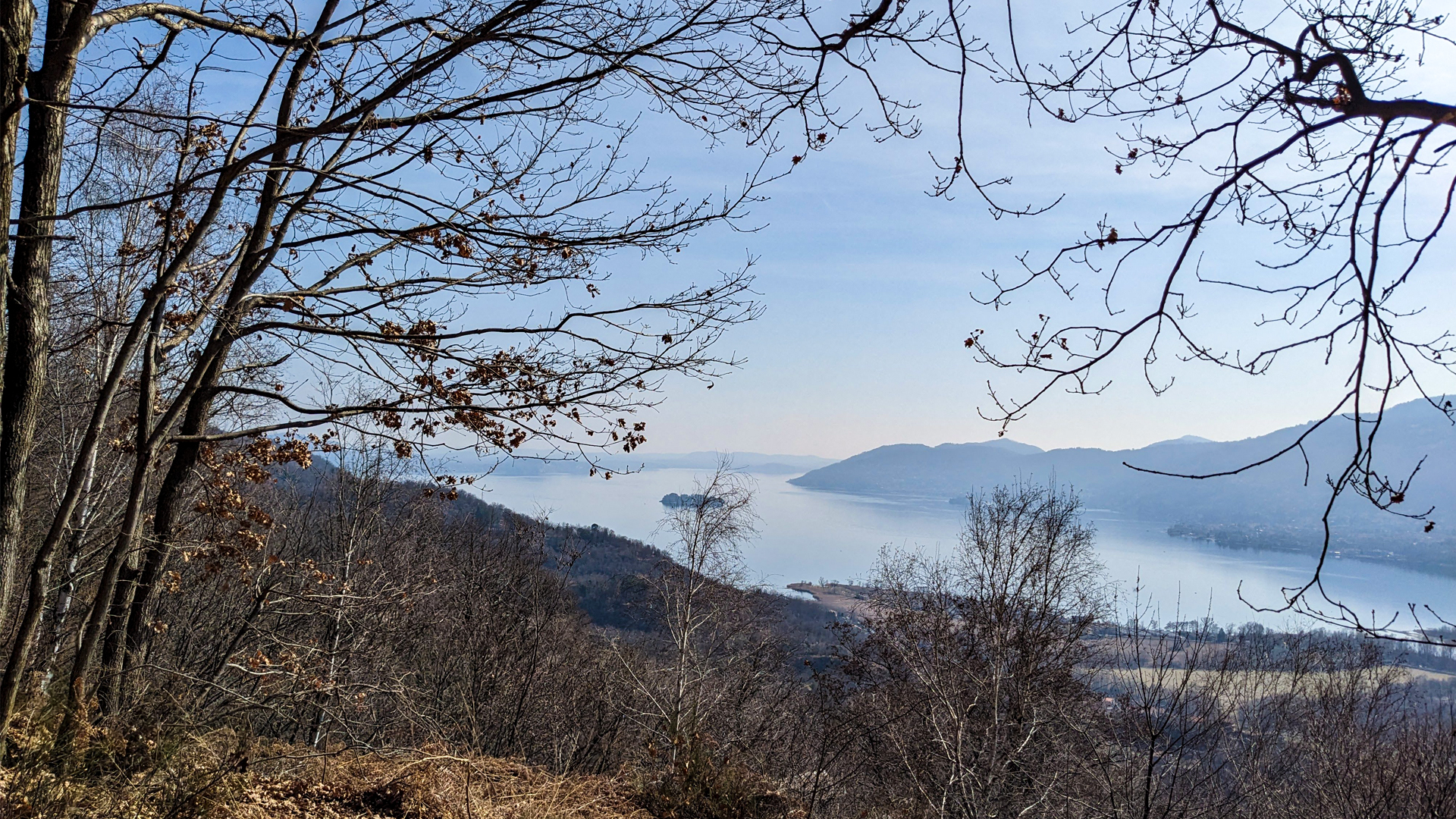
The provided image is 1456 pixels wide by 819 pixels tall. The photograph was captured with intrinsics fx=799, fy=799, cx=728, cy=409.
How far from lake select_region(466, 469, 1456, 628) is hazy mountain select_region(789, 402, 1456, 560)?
4599mm

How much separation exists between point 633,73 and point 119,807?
3593 millimetres

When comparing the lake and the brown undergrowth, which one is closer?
the brown undergrowth

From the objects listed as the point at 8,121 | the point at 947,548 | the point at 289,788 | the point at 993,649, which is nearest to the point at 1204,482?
the point at 947,548

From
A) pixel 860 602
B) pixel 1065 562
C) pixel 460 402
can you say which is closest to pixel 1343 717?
pixel 1065 562

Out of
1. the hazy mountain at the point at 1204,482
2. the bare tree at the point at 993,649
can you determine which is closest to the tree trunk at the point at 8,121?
the bare tree at the point at 993,649

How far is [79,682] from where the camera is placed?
352cm

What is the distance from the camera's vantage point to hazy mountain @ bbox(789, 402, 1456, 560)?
72.0 meters

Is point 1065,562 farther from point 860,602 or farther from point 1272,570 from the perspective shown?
point 1272,570

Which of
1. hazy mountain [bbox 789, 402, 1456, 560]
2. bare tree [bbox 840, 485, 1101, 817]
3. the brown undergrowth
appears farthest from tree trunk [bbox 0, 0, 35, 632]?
hazy mountain [bbox 789, 402, 1456, 560]

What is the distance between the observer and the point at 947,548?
193ft

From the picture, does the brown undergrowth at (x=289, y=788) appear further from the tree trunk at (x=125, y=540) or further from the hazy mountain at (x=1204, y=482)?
the hazy mountain at (x=1204, y=482)

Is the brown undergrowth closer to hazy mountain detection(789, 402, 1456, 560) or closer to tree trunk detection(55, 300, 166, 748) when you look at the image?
tree trunk detection(55, 300, 166, 748)

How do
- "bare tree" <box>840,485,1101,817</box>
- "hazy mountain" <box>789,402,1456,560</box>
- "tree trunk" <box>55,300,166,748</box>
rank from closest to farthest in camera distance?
1. "tree trunk" <box>55,300,166,748</box>
2. "bare tree" <box>840,485,1101,817</box>
3. "hazy mountain" <box>789,402,1456,560</box>

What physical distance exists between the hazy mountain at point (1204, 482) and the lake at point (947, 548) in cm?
460
